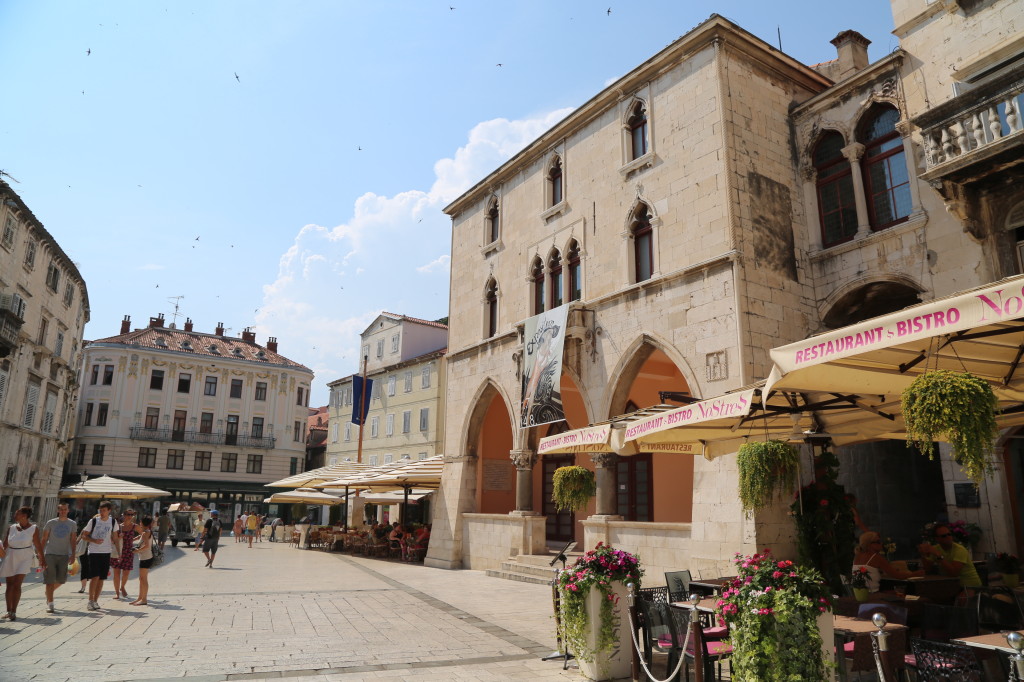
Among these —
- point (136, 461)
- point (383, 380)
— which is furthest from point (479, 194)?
point (136, 461)

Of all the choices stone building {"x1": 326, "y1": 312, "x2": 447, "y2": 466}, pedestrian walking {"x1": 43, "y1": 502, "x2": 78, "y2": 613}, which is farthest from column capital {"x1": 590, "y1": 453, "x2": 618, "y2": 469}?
stone building {"x1": 326, "y1": 312, "x2": 447, "y2": 466}

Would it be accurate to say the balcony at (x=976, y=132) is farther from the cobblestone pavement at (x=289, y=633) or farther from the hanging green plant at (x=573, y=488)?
the cobblestone pavement at (x=289, y=633)

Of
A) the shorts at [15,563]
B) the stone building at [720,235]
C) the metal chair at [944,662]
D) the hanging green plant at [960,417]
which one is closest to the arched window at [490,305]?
the stone building at [720,235]

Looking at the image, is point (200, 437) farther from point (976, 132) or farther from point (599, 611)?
point (976, 132)

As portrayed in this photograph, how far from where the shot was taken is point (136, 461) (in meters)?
46.5

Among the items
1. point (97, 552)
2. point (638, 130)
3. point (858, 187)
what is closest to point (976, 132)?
point (858, 187)

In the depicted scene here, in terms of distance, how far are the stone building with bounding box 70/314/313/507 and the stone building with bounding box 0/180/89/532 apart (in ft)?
35.4

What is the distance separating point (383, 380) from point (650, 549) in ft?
99.4

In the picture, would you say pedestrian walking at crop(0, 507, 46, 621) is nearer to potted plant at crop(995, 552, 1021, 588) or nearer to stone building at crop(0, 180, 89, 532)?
stone building at crop(0, 180, 89, 532)

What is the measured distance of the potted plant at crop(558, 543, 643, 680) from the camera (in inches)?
281

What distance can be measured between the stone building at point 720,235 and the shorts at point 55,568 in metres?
9.93

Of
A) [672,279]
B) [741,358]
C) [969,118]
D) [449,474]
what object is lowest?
[449,474]

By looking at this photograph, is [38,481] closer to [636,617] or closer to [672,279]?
[672,279]

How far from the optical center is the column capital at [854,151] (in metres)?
13.8
